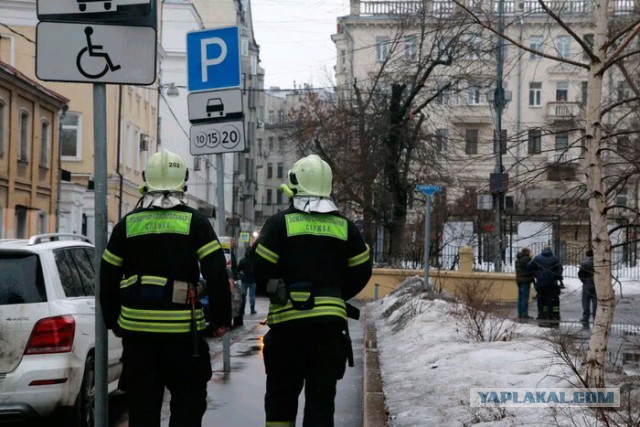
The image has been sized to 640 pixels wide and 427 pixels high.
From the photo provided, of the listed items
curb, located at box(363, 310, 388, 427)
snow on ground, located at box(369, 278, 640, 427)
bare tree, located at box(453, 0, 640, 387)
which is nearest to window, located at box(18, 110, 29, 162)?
snow on ground, located at box(369, 278, 640, 427)

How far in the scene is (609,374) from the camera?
8.40m

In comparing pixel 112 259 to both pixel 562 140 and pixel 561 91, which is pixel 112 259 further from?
pixel 561 91

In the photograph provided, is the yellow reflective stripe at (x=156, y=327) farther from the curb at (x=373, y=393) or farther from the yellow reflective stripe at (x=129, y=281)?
the curb at (x=373, y=393)

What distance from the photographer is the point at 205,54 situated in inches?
429

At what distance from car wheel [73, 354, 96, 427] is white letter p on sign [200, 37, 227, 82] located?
413 centimetres

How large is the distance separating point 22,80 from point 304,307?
25.6 meters

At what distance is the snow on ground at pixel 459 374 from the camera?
6590mm

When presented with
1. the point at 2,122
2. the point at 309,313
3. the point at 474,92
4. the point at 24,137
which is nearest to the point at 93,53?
the point at 309,313

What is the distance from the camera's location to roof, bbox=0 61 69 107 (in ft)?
91.6

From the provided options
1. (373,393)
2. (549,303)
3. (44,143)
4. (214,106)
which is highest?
(44,143)

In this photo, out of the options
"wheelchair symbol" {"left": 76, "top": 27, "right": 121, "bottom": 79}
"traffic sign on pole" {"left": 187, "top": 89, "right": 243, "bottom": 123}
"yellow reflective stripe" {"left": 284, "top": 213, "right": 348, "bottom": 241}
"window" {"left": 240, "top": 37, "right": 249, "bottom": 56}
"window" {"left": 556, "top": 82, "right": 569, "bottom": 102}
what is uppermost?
"window" {"left": 240, "top": 37, "right": 249, "bottom": 56}

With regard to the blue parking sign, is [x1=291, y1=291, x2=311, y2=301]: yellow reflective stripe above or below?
below

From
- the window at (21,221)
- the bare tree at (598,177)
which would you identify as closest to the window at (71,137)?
the window at (21,221)

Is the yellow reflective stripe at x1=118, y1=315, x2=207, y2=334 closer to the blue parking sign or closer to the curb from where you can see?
the curb
